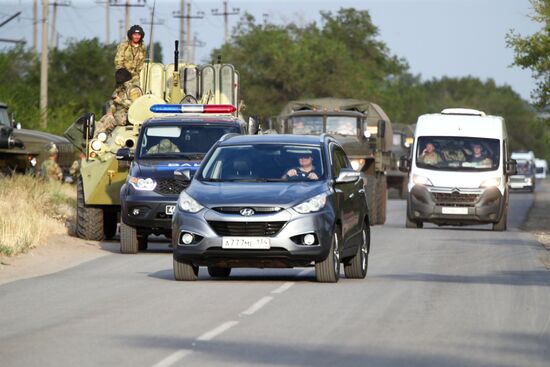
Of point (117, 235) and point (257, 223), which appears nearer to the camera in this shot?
point (257, 223)

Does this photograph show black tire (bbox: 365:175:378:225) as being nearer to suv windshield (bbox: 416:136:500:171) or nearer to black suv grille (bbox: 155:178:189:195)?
suv windshield (bbox: 416:136:500:171)

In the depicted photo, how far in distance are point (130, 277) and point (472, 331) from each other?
6897 mm

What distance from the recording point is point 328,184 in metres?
18.2

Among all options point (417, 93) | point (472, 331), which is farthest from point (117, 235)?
point (417, 93)

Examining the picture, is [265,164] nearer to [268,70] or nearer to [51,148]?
[51,148]

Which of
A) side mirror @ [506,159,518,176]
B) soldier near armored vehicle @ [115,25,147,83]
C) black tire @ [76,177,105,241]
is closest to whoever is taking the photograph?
black tire @ [76,177,105,241]

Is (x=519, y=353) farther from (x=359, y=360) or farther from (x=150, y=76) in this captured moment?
(x=150, y=76)

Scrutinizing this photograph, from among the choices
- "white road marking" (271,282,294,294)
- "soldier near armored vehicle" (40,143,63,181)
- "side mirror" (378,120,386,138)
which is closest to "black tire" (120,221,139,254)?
"white road marking" (271,282,294,294)

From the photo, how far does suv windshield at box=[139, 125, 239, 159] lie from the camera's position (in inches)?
981

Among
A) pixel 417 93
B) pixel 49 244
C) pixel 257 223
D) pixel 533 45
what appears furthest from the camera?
pixel 417 93

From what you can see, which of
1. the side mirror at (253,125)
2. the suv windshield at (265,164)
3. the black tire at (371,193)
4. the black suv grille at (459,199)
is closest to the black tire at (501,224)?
the black suv grille at (459,199)

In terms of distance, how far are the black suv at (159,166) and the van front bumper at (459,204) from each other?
996cm

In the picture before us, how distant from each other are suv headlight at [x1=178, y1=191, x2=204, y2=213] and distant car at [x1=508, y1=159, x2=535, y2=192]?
2409 inches

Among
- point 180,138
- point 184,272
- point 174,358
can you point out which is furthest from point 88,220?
point 174,358
